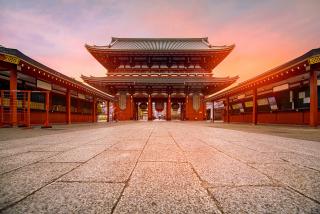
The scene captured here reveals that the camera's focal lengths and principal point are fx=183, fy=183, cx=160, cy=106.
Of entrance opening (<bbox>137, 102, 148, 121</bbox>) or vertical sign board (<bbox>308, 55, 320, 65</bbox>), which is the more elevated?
vertical sign board (<bbox>308, 55, 320, 65</bbox>)

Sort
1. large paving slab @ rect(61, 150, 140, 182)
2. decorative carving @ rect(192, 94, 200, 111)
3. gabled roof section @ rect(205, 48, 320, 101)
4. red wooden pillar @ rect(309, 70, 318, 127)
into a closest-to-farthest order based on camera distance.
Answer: large paving slab @ rect(61, 150, 140, 182)
gabled roof section @ rect(205, 48, 320, 101)
red wooden pillar @ rect(309, 70, 318, 127)
decorative carving @ rect(192, 94, 200, 111)

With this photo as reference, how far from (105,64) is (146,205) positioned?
20.4 m

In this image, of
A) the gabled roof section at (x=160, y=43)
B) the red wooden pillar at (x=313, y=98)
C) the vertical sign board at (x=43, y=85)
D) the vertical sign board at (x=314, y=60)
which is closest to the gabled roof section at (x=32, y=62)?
the vertical sign board at (x=43, y=85)


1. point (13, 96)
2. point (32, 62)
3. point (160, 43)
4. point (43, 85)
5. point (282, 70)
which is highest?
point (160, 43)

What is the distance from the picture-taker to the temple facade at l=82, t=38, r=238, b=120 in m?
17.5

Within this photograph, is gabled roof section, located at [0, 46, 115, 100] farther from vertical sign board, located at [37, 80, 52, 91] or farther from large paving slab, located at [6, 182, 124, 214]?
large paving slab, located at [6, 182, 124, 214]

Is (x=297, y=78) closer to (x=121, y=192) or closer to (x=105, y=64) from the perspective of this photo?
(x=121, y=192)

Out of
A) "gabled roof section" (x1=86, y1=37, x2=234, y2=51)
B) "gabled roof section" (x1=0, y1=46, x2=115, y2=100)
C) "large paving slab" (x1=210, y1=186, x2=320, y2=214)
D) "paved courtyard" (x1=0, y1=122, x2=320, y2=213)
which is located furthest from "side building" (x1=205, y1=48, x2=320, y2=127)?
"gabled roof section" (x1=0, y1=46, x2=115, y2=100)

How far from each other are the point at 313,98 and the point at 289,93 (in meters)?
2.13

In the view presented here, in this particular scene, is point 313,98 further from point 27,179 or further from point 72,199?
point 27,179

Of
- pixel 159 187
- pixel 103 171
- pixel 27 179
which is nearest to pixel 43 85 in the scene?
pixel 27 179

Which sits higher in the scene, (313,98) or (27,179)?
(313,98)

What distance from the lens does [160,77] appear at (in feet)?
59.8

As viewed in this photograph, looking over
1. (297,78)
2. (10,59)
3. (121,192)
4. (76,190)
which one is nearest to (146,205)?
(121,192)
